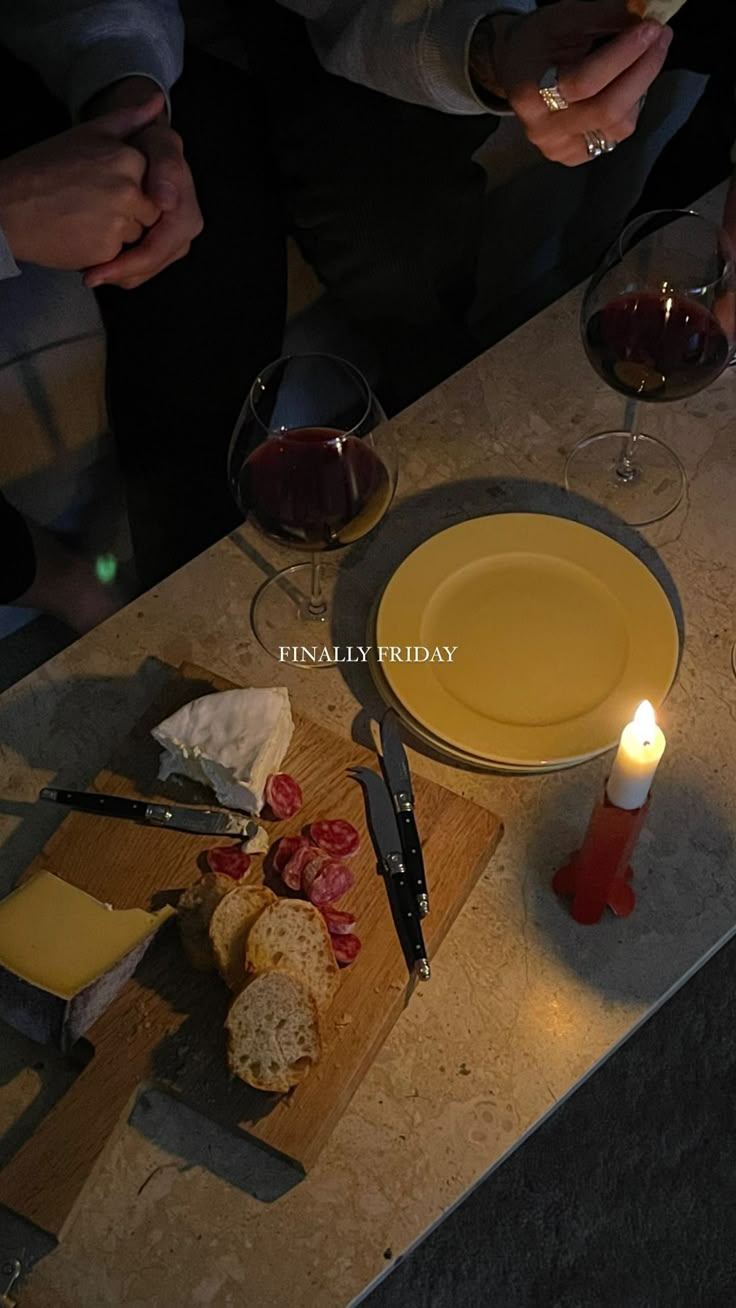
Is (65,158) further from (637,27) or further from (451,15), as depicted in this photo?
(637,27)

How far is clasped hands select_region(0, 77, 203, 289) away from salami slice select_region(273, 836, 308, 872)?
2.09ft

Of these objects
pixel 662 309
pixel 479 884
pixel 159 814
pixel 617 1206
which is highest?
pixel 662 309

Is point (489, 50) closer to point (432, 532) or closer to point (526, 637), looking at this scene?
point (432, 532)

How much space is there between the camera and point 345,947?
37.5 inches

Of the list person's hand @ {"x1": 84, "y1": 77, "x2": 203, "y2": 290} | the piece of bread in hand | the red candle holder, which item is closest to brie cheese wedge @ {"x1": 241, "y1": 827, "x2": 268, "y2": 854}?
the red candle holder

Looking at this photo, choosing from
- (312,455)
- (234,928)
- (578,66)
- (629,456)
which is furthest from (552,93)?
(234,928)

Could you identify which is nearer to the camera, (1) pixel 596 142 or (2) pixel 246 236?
(1) pixel 596 142

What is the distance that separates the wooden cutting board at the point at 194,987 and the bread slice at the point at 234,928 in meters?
0.03

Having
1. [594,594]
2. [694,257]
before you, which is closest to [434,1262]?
[594,594]

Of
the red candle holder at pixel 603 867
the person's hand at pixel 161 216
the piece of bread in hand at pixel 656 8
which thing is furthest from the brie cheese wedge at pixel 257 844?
the piece of bread in hand at pixel 656 8

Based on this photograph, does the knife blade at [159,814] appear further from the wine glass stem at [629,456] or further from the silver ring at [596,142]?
the silver ring at [596,142]

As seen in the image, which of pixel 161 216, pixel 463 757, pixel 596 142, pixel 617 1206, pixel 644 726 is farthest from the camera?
pixel 617 1206

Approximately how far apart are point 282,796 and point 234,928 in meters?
0.13

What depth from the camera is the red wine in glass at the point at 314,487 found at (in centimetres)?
100
